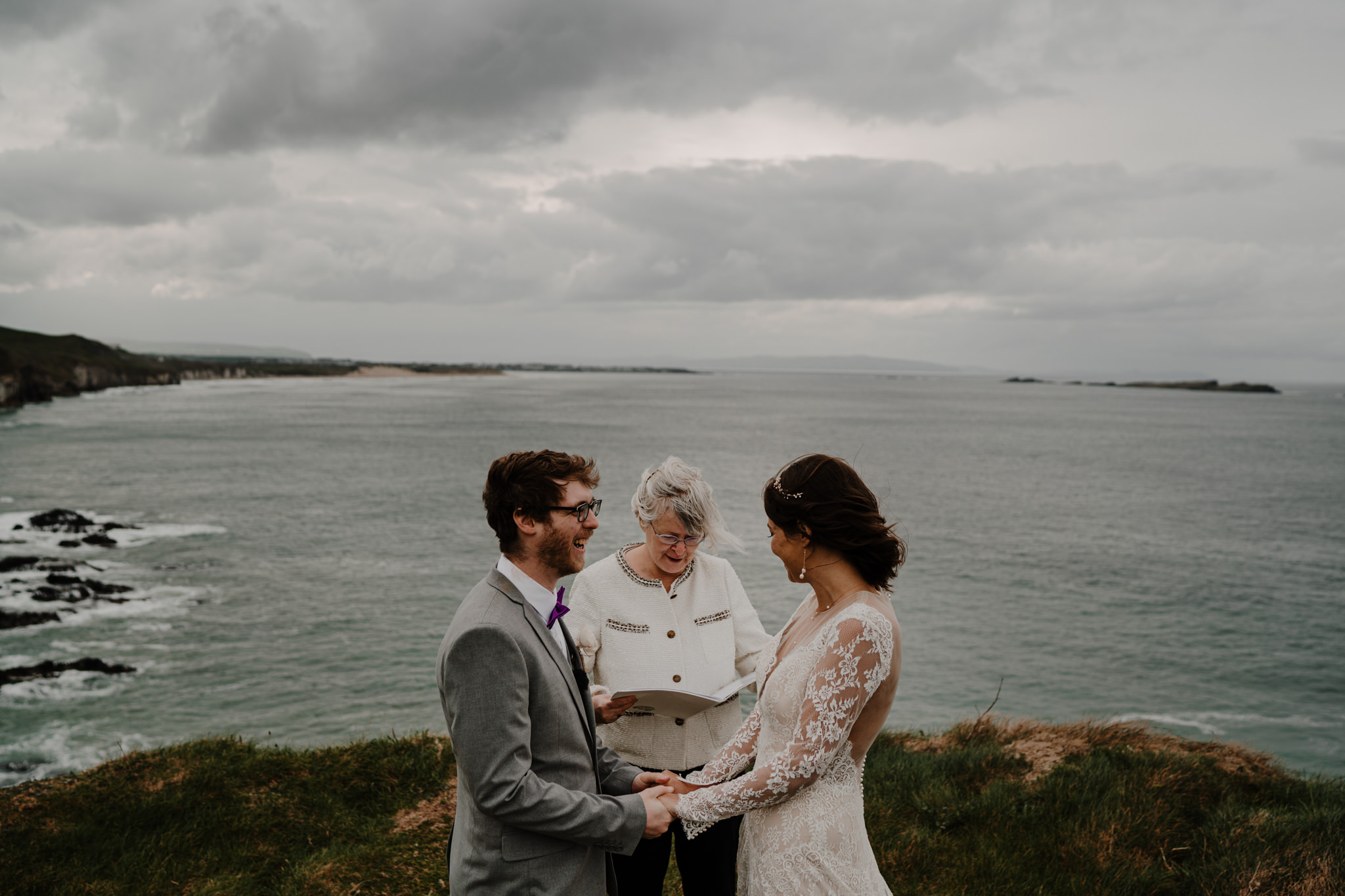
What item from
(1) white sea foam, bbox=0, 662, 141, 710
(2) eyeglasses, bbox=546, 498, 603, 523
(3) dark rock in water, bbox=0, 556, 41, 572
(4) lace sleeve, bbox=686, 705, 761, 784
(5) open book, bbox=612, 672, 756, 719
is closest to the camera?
(2) eyeglasses, bbox=546, 498, 603, 523

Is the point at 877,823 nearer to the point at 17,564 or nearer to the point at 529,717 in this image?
the point at 529,717

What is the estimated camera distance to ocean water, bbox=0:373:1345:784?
17.0m

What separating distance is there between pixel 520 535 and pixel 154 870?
5322 mm

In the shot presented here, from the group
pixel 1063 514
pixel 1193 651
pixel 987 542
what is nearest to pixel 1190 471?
pixel 1063 514

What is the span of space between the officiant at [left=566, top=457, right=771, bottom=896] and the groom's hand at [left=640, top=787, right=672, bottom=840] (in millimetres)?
711

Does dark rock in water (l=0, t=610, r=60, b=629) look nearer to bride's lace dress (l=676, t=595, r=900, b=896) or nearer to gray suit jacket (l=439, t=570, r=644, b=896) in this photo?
gray suit jacket (l=439, t=570, r=644, b=896)

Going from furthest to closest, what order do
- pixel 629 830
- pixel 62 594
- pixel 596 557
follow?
pixel 596 557 → pixel 62 594 → pixel 629 830

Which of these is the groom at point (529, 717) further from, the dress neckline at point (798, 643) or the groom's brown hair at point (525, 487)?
the dress neckline at point (798, 643)

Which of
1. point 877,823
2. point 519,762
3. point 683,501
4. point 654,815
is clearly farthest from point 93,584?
point 519,762

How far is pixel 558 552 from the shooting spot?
3221mm

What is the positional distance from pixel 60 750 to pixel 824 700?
16474 mm

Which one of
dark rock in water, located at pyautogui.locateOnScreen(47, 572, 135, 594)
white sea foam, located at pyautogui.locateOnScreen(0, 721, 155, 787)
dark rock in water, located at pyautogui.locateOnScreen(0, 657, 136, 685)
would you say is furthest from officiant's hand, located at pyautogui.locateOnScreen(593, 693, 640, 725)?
dark rock in water, located at pyautogui.locateOnScreen(47, 572, 135, 594)

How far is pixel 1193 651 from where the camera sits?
76.1 feet

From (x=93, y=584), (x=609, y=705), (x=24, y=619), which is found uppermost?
(x=609, y=705)
